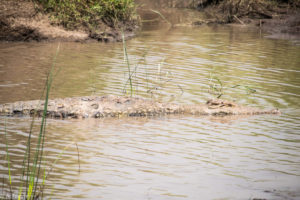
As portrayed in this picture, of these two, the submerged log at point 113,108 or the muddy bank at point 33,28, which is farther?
the muddy bank at point 33,28

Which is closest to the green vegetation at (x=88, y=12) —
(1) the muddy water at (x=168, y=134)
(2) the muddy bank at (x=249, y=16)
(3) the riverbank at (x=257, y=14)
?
(2) the muddy bank at (x=249, y=16)

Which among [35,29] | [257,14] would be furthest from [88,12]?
[257,14]

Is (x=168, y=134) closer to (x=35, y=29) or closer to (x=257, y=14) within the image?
(x=35, y=29)

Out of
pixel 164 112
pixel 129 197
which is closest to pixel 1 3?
pixel 164 112

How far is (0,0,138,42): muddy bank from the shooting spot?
1310 cm

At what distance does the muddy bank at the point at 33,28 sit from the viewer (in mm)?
13102

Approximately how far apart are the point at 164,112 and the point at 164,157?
1.91 m

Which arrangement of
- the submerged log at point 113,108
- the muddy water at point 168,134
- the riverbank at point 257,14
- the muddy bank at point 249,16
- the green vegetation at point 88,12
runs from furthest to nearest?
the riverbank at point 257,14 < the muddy bank at point 249,16 < the green vegetation at point 88,12 < the submerged log at point 113,108 < the muddy water at point 168,134

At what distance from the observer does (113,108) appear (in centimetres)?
648

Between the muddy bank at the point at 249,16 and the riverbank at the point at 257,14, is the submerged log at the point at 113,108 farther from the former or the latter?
the riverbank at the point at 257,14

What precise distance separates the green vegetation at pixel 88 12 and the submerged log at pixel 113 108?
25.1 ft

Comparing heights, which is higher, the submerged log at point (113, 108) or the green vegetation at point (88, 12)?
the green vegetation at point (88, 12)

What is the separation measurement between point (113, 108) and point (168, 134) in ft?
3.77

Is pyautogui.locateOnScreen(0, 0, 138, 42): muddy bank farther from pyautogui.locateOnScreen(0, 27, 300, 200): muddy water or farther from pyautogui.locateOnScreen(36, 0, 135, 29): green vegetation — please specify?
pyautogui.locateOnScreen(0, 27, 300, 200): muddy water
